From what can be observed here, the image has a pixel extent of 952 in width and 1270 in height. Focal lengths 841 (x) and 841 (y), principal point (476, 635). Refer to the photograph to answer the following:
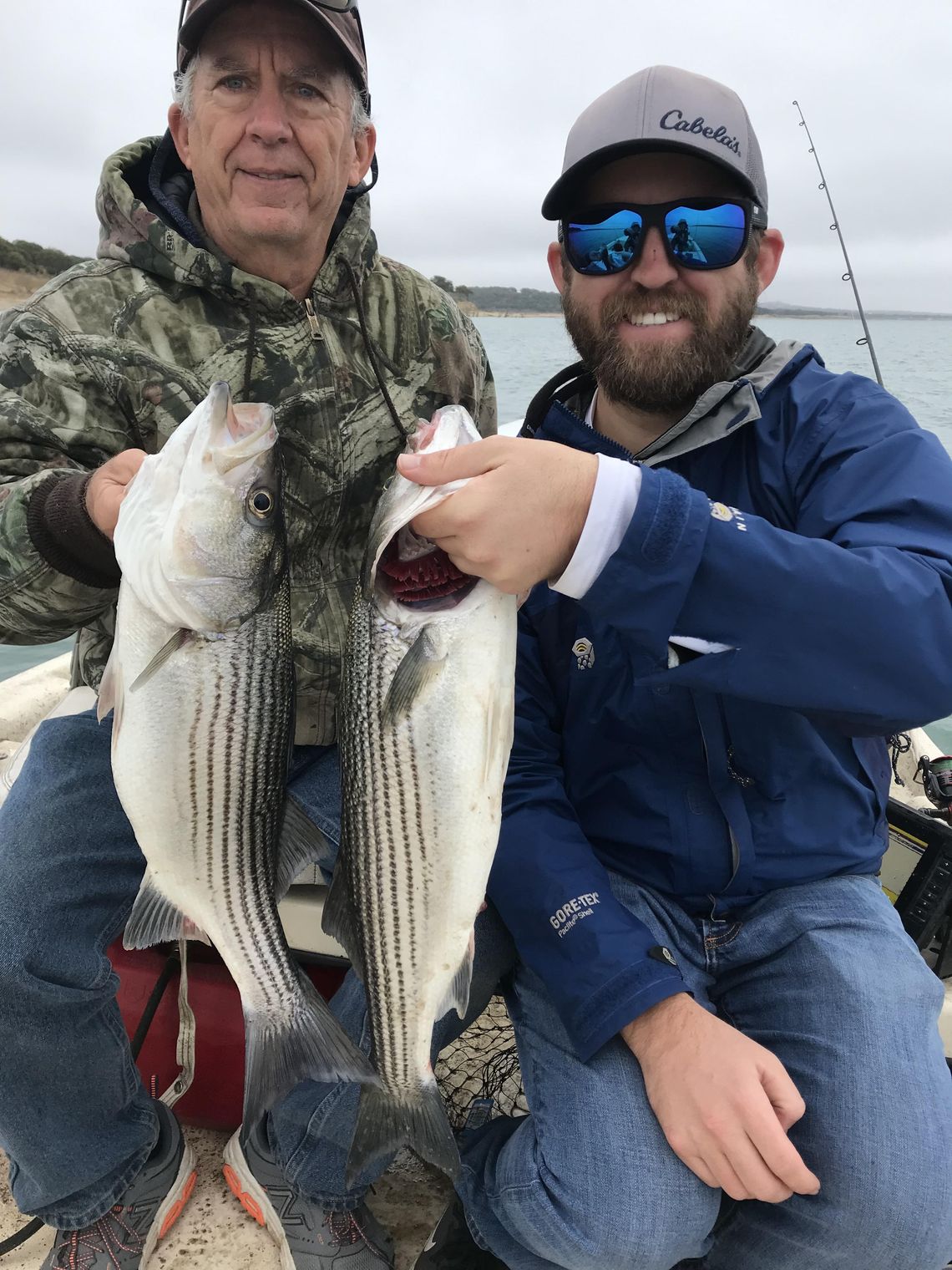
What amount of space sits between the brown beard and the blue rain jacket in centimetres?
12

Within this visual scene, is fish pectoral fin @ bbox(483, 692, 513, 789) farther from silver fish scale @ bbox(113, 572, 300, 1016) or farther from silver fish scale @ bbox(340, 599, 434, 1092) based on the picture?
silver fish scale @ bbox(113, 572, 300, 1016)

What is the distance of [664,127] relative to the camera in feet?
8.30

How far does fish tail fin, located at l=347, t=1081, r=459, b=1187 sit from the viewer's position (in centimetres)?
210

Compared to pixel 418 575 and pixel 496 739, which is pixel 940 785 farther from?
pixel 418 575

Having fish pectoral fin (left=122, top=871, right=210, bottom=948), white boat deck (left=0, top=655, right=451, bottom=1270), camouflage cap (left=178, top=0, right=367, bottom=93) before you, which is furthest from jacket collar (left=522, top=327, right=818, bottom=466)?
white boat deck (left=0, top=655, right=451, bottom=1270)

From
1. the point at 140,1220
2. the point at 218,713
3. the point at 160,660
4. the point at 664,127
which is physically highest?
the point at 664,127

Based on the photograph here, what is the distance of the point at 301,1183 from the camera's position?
96.4 inches

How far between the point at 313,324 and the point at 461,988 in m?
2.16

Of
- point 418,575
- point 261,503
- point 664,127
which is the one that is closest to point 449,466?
point 418,575

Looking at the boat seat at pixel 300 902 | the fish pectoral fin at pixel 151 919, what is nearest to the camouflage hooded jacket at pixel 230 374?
the boat seat at pixel 300 902

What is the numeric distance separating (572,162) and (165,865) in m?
2.38

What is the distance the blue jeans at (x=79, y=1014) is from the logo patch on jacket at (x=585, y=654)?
0.84m

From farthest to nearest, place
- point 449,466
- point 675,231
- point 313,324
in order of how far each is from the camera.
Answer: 1. point 313,324
2. point 675,231
3. point 449,466

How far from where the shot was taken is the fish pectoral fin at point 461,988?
2100 millimetres
